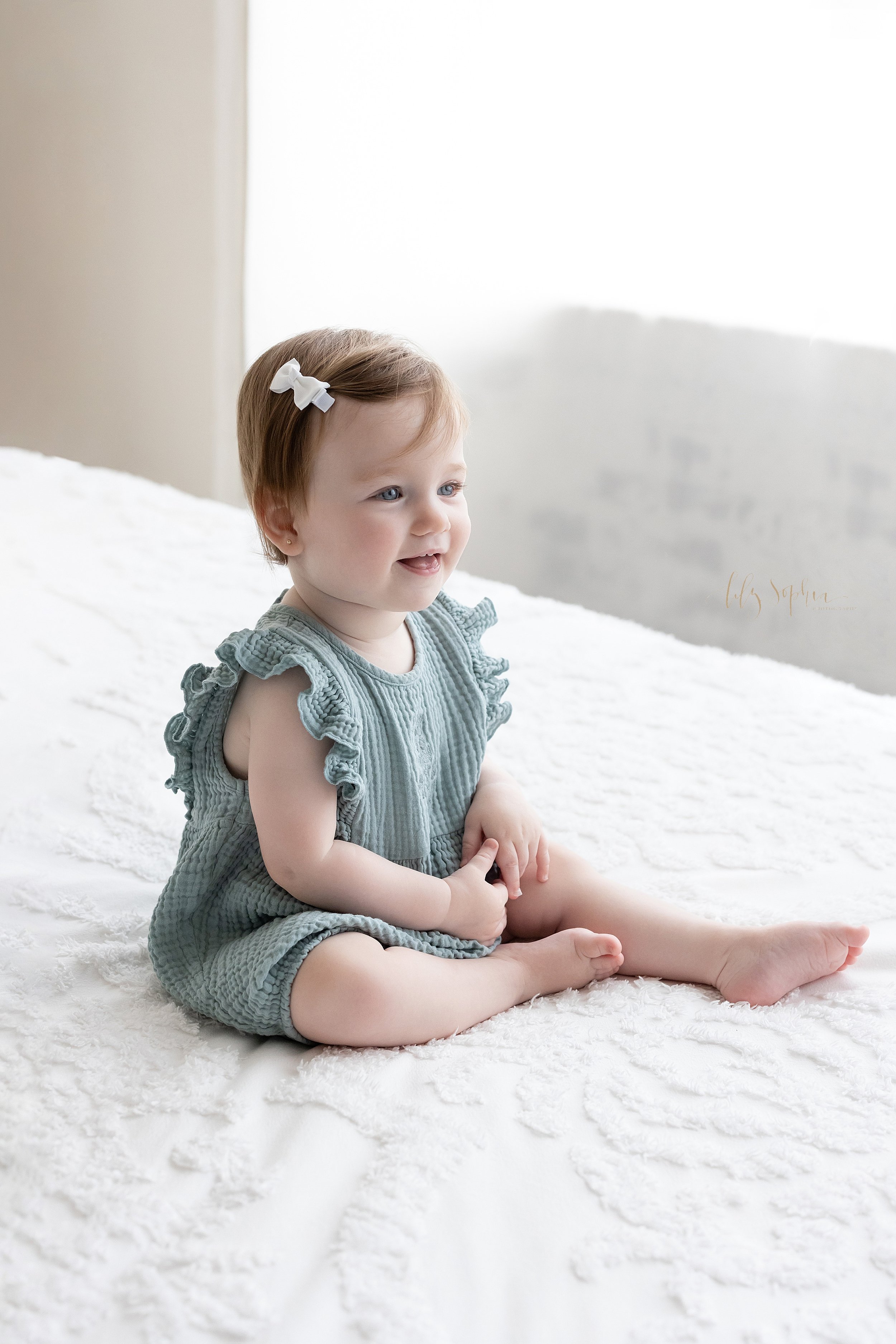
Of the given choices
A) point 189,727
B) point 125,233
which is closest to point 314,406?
point 189,727

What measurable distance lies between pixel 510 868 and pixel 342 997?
252mm

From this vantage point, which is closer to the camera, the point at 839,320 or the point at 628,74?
the point at 839,320

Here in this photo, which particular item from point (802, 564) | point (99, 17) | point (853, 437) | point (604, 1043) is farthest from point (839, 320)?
point (99, 17)

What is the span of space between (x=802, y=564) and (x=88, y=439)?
214 centimetres

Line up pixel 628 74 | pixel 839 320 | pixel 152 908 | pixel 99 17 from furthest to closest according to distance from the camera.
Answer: pixel 99 17
pixel 628 74
pixel 839 320
pixel 152 908

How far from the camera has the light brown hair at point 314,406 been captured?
3.12 feet

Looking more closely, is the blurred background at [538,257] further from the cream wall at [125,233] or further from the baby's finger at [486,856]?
the baby's finger at [486,856]

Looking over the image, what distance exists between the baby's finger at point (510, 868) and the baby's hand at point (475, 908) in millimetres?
29

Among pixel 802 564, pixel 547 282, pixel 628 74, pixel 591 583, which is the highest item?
pixel 628 74

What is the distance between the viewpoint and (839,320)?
7.09 feet

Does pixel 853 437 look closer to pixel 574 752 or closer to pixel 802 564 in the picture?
pixel 802 564

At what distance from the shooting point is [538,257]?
8.70 feet

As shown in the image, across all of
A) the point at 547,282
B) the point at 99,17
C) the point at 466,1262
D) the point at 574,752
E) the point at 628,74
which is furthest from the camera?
the point at 99,17

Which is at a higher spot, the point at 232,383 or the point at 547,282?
the point at 547,282
